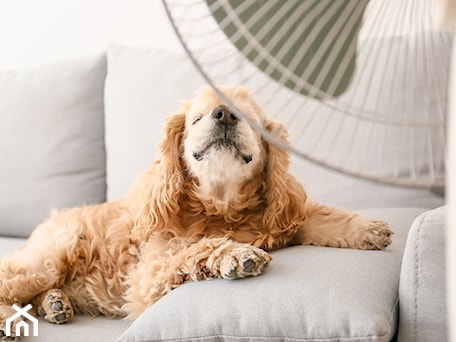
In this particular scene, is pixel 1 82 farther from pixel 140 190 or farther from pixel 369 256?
pixel 369 256

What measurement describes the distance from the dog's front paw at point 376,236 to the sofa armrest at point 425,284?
1.04 ft

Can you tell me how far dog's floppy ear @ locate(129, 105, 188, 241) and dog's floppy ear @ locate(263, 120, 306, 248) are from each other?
217 millimetres

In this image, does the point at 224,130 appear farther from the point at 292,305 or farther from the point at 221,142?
the point at 292,305

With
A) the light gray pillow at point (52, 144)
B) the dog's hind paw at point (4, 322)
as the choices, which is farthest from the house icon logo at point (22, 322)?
the light gray pillow at point (52, 144)

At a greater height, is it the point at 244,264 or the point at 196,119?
the point at 196,119

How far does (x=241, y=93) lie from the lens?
1.64 m

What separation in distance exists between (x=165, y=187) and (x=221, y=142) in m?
0.19

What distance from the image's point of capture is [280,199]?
1728 millimetres

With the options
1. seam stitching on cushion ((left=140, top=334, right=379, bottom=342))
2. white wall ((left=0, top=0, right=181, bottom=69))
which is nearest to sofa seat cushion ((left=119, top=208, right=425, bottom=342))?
seam stitching on cushion ((left=140, top=334, right=379, bottom=342))

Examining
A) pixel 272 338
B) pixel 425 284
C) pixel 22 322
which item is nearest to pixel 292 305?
pixel 272 338

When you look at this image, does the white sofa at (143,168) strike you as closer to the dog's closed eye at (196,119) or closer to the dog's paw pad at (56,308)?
the dog's paw pad at (56,308)

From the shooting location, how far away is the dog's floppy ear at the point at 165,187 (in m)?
1.75

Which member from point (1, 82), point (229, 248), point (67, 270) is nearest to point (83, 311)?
point (67, 270)

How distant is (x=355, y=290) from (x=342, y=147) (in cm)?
73
